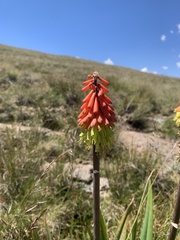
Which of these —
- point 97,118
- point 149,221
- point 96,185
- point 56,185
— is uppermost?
point 97,118

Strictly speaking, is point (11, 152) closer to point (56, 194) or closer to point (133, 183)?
point (56, 194)

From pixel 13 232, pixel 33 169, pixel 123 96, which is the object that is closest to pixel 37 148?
pixel 33 169

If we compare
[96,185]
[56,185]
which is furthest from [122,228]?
[56,185]

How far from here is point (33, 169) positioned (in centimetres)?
418

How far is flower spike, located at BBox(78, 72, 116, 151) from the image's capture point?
5.01ft

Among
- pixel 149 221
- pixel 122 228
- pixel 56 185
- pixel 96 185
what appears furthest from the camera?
pixel 56 185

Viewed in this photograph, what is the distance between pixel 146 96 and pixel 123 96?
1158 mm

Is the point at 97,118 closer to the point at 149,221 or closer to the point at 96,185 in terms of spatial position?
the point at 96,185

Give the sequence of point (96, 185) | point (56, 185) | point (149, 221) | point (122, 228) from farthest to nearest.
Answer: point (56, 185) → point (122, 228) → point (149, 221) → point (96, 185)

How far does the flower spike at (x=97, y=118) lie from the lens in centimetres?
153

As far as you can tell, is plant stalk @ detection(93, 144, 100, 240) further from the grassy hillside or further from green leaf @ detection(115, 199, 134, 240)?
the grassy hillside

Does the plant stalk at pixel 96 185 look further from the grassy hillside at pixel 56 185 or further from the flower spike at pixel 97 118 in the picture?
the grassy hillside at pixel 56 185

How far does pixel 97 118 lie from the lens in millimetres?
1542

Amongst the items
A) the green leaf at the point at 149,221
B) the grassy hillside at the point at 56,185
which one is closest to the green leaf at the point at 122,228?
the green leaf at the point at 149,221
